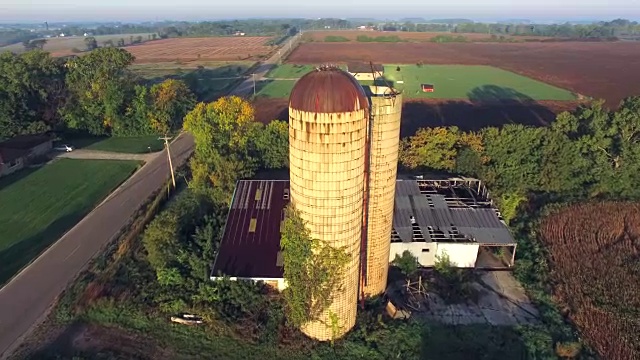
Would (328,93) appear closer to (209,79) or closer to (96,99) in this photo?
(96,99)

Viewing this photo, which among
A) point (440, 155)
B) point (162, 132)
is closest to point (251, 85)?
point (162, 132)

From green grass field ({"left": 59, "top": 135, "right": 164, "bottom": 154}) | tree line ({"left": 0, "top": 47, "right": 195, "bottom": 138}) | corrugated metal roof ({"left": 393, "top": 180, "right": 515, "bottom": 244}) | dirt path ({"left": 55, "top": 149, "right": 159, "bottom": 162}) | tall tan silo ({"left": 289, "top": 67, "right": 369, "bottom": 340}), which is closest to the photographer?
tall tan silo ({"left": 289, "top": 67, "right": 369, "bottom": 340})

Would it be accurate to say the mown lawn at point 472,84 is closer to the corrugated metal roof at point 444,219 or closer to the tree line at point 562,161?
the tree line at point 562,161

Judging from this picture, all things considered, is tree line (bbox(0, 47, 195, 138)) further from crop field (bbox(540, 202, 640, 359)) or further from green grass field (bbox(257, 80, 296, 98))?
crop field (bbox(540, 202, 640, 359))

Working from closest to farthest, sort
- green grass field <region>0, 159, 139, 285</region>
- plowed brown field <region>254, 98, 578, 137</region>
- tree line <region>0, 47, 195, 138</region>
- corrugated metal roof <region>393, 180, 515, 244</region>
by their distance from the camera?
corrugated metal roof <region>393, 180, 515, 244</region> < green grass field <region>0, 159, 139, 285</region> < tree line <region>0, 47, 195, 138</region> < plowed brown field <region>254, 98, 578, 137</region>

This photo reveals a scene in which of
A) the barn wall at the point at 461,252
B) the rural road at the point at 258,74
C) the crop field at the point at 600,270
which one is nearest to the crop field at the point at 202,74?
→ the rural road at the point at 258,74

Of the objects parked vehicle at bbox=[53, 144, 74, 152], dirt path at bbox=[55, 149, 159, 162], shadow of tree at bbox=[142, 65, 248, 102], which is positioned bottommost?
dirt path at bbox=[55, 149, 159, 162]

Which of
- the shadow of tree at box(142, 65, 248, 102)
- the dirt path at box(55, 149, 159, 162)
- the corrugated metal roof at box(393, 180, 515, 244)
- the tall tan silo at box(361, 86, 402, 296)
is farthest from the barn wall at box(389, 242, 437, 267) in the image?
the shadow of tree at box(142, 65, 248, 102)
